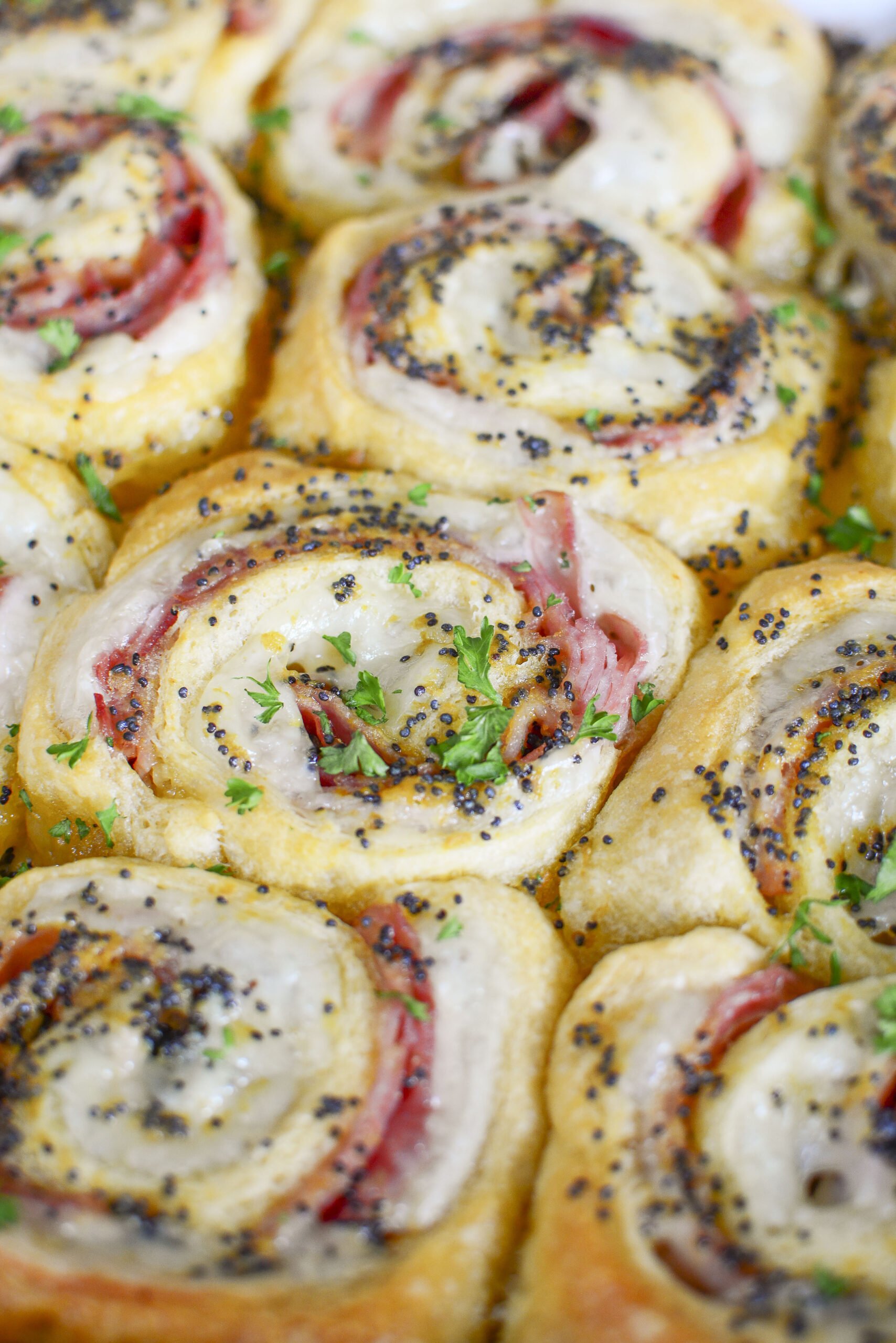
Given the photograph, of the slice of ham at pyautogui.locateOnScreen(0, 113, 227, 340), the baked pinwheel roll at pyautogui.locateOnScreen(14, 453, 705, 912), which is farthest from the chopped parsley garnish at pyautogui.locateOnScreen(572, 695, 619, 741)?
the slice of ham at pyautogui.locateOnScreen(0, 113, 227, 340)

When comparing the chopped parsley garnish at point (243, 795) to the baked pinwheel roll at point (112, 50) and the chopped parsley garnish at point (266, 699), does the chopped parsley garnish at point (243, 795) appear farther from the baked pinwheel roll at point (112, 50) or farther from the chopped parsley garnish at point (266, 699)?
the baked pinwheel roll at point (112, 50)

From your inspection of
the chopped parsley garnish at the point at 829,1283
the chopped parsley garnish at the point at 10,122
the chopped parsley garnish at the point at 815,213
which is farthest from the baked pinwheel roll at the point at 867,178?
the chopped parsley garnish at the point at 829,1283

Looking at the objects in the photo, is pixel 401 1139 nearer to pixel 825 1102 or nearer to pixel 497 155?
pixel 825 1102

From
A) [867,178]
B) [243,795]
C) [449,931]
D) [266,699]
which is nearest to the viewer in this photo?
[449,931]

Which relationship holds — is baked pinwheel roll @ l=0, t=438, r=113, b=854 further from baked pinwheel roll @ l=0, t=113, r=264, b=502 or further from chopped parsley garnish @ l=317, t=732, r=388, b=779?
chopped parsley garnish @ l=317, t=732, r=388, b=779

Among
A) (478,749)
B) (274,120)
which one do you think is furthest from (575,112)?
(478,749)

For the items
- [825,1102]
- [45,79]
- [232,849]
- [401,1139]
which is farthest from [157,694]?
[45,79]

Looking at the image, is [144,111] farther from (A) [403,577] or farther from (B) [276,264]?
(A) [403,577]
